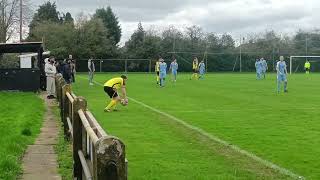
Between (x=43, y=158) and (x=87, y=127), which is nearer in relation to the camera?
(x=87, y=127)

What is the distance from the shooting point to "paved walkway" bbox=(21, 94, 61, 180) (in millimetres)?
8344

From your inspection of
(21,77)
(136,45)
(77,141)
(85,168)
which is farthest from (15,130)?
(136,45)

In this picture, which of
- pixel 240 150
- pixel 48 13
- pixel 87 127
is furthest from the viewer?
pixel 48 13

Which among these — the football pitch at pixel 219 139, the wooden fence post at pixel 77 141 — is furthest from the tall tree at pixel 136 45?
the wooden fence post at pixel 77 141

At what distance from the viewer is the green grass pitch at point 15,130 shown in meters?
8.61

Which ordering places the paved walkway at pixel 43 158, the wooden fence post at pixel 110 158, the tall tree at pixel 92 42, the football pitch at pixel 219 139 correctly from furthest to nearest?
the tall tree at pixel 92 42 → the football pitch at pixel 219 139 → the paved walkway at pixel 43 158 → the wooden fence post at pixel 110 158

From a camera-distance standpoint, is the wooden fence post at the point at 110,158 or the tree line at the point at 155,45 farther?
the tree line at the point at 155,45

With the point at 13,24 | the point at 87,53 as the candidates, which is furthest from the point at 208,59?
the point at 13,24

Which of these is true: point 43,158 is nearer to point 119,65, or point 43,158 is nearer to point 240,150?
point 240,150

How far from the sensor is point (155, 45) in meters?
75.8

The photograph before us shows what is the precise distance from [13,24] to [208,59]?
1280 inches

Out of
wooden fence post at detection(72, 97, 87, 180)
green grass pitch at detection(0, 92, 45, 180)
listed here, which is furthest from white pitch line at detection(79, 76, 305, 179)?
green grass pitch at detection(0, 92, 45, 180)

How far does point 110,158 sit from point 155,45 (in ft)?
236

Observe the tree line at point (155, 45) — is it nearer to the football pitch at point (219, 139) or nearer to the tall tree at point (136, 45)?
the tall tree at point (136, 45)
